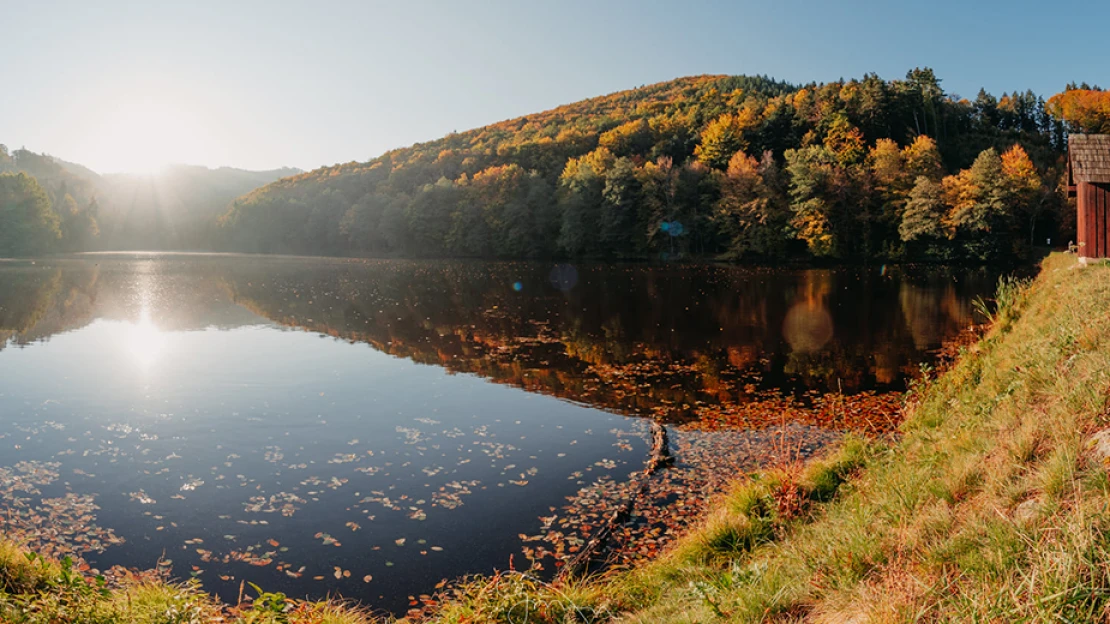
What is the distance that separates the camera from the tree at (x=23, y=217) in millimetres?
95188

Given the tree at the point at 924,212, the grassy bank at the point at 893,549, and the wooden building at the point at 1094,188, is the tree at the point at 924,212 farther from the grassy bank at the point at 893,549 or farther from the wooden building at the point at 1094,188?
the grassy bank at the point at 893,549

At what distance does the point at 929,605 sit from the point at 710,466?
711 centimetres

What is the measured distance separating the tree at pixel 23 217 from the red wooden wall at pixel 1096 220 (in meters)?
125

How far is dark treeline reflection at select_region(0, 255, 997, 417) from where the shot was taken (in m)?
18.4

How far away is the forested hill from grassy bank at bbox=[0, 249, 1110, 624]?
200 feet

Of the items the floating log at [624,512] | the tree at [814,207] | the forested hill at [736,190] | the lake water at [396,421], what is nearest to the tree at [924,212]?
the forested hill at [736,190]

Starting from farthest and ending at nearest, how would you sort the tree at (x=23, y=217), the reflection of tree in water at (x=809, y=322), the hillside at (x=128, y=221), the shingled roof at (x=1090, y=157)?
the hillside at (x=128, y=221) < the tree at (x=23, y=217) < the shingled roof at (x=1090, y=157) < the reflection of tree in water at (x=809, y=322)

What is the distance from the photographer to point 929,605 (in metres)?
4.24

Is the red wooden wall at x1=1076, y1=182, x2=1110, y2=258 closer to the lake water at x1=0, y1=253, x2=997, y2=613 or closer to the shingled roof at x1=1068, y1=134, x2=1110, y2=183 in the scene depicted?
the shingled roof at x1=1068, y1=134, x2=1110, y2=183

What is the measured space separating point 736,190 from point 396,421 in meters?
64.2

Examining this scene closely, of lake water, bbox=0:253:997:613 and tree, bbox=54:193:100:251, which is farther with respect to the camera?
tree, bbox=54:193:100:251

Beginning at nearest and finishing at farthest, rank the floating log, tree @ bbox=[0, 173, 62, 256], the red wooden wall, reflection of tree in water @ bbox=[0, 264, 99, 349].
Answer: the floating log, the red wooden wall, reflection of tree in water @ bbox=[0, 264, 99, 349], tree @ bbox=[0, 173, 62, 256]

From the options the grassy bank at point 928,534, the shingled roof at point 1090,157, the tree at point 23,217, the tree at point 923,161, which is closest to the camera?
the grassy bank at point 928,534

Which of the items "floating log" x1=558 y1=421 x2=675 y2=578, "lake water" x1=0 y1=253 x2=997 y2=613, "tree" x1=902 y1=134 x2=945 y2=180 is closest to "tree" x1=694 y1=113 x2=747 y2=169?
"tree" x1=902 y1=134 x2=945 y2=180
